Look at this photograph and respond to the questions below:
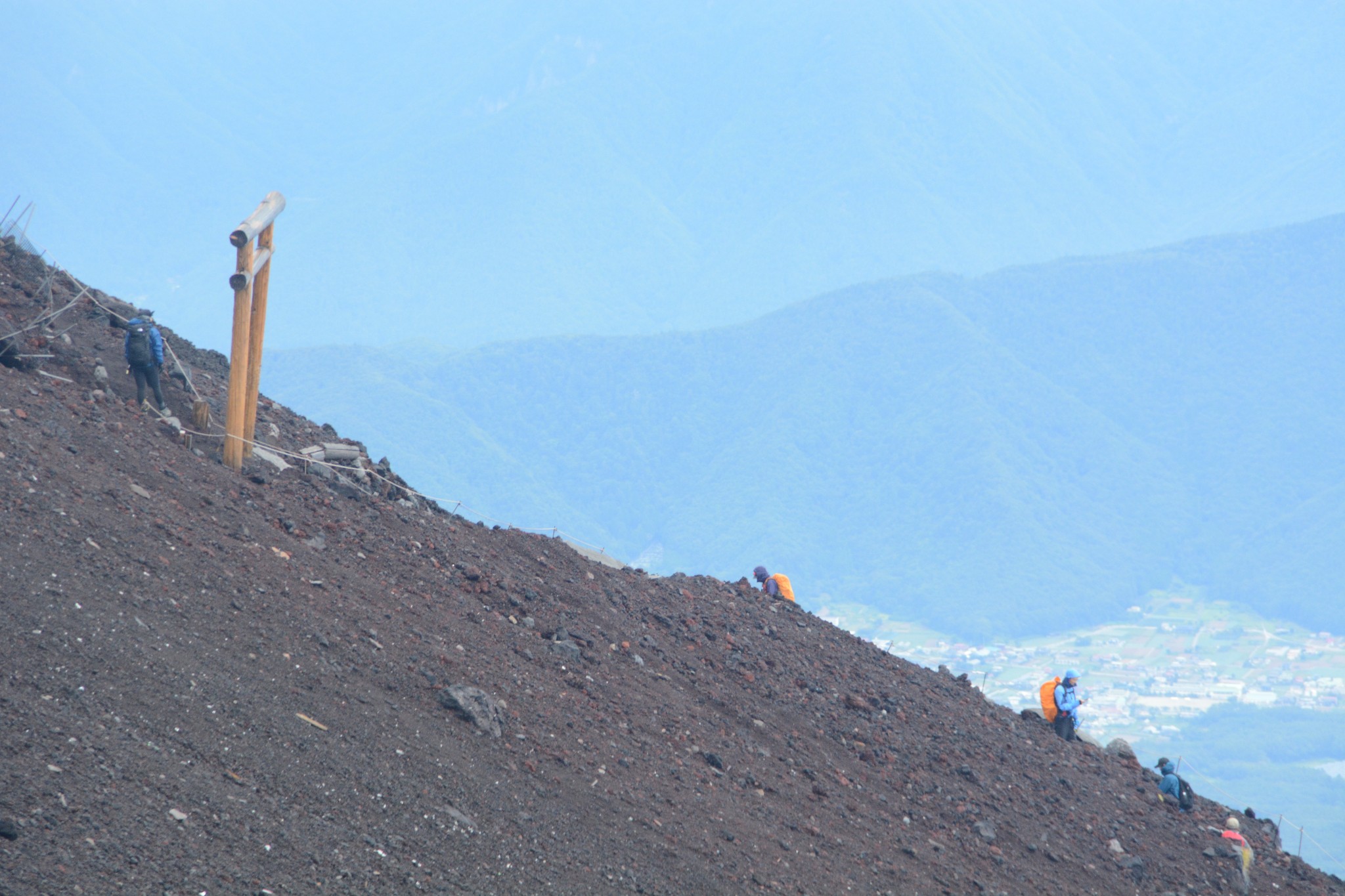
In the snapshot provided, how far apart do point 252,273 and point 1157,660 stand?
106716 mm

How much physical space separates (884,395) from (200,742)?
14342 cm

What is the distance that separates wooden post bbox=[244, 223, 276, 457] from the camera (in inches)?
490

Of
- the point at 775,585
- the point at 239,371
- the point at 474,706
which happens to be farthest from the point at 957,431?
the point at 474,706

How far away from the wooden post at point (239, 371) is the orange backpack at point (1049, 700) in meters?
10.3

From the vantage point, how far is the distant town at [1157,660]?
9306 centimetres

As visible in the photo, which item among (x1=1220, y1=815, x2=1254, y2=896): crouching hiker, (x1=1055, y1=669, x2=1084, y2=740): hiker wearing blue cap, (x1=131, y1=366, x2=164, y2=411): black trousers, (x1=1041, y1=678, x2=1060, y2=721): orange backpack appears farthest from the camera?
(x1=1041, y1=678, x2=1060, y2=721): orange backpack

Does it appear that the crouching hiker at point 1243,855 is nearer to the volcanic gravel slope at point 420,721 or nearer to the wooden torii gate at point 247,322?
the volcanic gravel slope at point 420,721

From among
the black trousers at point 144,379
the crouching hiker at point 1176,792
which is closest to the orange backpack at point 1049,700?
the crouching hiker at point 1176,792

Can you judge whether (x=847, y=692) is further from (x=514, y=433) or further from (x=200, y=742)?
(x=514, y=433)

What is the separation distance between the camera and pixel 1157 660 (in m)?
106

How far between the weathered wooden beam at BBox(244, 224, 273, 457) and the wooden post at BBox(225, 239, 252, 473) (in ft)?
0.52

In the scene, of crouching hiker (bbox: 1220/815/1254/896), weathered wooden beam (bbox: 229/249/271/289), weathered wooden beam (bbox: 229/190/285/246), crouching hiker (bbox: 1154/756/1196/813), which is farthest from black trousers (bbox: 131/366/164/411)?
crouching hiker (bbox: 1220/815/1254/896)

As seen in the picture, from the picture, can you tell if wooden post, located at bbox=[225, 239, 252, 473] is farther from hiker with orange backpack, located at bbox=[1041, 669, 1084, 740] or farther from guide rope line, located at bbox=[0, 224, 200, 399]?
hiker with orange backpack, located at bbox=[1041, 669, 1084, 740]

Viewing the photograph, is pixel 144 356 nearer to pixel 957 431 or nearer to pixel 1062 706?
pixel 1062 706
